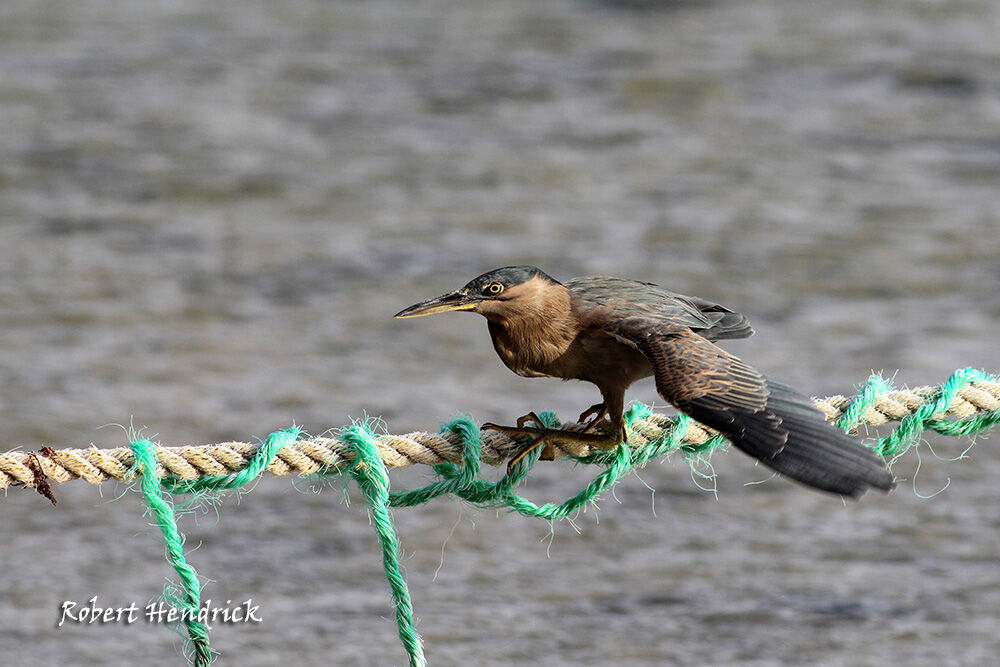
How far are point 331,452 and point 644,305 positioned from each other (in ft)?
3.32

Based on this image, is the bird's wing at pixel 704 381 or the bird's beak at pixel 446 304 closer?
the bird's wing at pixel 704 381

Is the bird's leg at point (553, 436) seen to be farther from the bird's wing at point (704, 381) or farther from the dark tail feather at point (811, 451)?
the dark tail feather at point (811, 451)

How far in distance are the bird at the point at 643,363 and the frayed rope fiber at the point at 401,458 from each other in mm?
107

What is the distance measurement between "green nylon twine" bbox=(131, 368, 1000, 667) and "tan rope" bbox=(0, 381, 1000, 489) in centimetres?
2

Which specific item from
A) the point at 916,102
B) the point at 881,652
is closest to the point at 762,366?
the point at 881,652

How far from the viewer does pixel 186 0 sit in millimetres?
15297

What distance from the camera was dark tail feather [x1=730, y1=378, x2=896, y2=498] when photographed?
305 centimetres

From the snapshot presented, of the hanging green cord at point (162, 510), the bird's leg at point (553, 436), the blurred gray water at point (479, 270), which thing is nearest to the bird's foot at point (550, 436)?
the bird's leg at point (553, 436)

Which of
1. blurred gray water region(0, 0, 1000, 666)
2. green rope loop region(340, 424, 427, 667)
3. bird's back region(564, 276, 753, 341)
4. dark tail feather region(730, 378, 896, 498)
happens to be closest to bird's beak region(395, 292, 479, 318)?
bird's back region(564, 276, 753, 341)

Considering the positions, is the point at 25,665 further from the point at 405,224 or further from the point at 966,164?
the point at 966,164

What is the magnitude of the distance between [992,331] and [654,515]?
294cm

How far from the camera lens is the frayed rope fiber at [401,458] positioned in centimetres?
293

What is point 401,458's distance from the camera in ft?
10.5
